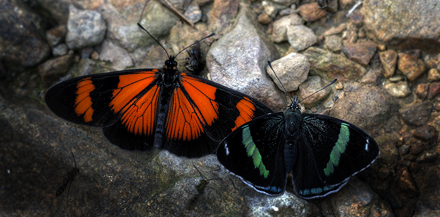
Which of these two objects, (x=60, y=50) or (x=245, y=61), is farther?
(x=60, y=50)

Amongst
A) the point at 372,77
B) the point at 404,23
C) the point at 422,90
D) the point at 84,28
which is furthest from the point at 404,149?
the point at 84,28

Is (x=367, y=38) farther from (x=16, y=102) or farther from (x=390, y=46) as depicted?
(x=16, y=102)

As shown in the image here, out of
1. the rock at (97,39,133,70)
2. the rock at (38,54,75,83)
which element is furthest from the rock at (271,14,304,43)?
the rock at (38,54,75,83)

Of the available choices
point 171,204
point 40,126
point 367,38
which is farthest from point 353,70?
point 40,126

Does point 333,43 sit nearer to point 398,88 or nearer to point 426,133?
point 398,88

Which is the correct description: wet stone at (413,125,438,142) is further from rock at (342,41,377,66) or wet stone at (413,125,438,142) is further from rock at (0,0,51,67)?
rock at (0,0,51,67)
